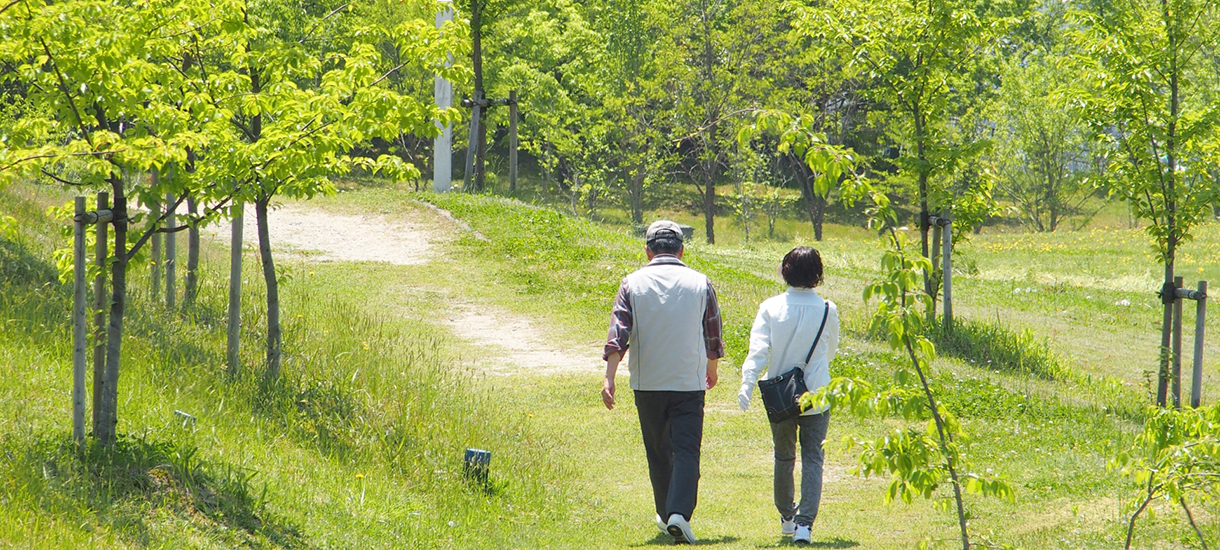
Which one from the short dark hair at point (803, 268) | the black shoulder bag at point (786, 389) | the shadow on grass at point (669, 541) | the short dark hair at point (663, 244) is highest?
the short dark hair at point (663, 244)

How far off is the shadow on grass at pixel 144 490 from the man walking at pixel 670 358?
6.24 feet

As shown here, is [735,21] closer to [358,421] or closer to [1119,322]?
[1119,322]

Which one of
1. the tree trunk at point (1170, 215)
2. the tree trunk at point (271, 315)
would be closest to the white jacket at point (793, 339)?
the tree trunk at point (271, 315)

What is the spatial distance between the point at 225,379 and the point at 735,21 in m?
34.7

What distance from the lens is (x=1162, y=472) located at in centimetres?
423

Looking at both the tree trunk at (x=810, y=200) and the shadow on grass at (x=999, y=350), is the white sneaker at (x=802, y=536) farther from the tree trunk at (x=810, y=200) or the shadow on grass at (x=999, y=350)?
the tree trunk at (x=810, y=200)

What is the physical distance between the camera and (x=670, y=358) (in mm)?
5844

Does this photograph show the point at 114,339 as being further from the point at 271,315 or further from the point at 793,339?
the point at 793,339

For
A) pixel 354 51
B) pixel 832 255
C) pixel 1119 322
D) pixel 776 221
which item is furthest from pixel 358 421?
pixel 776 221

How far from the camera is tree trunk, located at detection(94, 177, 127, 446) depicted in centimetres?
520

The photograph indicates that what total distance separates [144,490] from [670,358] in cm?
269

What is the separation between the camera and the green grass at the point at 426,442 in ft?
16.7

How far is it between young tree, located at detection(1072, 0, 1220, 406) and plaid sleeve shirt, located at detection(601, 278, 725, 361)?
243 inches

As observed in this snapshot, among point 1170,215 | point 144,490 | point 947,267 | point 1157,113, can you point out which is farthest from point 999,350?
point 144,490
